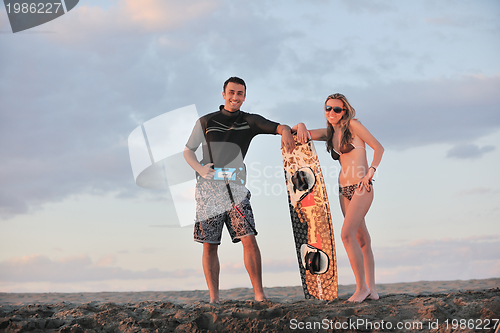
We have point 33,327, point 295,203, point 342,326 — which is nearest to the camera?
point 342,326

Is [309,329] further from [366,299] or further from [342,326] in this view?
[366,299]

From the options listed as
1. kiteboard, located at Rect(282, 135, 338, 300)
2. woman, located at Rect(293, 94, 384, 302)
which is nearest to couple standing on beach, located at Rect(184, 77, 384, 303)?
woman, located at Rect(293, 94, 384, 302)

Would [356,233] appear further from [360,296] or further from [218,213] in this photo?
[218,213]

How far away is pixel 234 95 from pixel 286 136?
0.85 m

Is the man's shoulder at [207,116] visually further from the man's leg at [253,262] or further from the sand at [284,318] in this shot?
the sand at [284,318]

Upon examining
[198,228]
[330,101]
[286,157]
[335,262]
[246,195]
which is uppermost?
[330,101]

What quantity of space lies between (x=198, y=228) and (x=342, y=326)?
2051mm

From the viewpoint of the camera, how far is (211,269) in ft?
15.3

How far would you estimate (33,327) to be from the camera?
3621 millimetres

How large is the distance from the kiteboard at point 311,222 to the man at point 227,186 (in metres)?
0.56

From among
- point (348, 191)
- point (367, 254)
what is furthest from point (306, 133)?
point (367, 254)

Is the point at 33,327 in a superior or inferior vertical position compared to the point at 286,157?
inferior

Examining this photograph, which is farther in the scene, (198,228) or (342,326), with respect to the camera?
(198,228)

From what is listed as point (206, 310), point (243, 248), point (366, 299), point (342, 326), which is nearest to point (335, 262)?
point (366, 299)
